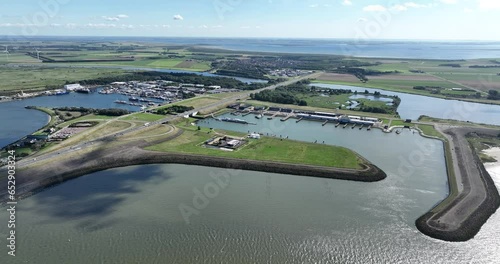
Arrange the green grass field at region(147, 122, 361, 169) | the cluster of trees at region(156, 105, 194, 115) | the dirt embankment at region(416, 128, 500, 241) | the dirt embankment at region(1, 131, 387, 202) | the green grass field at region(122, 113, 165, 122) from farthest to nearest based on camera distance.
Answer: the cluster of trees at region(156, 105, 194, 115)
the green grass field at region(122, 113, 165, 122)
the green grass field at region(147, 122, 361, 169)
the dirt embankment at region(1, 131, 387, 202)
the dirt embankment at region(416, 128, 500, 241)

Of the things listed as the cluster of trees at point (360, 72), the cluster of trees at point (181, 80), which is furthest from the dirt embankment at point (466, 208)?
the cluster of trees at point (360, 72)

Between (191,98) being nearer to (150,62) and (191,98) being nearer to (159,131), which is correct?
(159,131)

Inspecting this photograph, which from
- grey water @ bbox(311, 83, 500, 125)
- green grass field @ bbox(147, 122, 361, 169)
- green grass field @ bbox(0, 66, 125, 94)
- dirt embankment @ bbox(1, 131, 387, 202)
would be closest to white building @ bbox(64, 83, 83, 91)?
green grass field @ bbox(0, 66, 125, 94)

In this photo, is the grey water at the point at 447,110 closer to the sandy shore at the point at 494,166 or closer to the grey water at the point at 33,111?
the sandy shore at the point at 494,166

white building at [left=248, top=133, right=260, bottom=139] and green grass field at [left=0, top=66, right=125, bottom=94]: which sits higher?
green grass field at [left=0, top=66, right=125, bottom=94]

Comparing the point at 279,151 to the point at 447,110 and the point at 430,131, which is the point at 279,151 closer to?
the point at 430,131

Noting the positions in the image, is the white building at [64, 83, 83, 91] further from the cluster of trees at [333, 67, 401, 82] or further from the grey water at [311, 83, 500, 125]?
the cluster of trees at [333, 67, 401, 82]

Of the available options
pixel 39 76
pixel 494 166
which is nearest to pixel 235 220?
pixel 494 166
